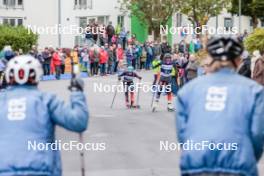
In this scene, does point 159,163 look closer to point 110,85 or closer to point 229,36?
point 229,36

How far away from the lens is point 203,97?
20.6ft

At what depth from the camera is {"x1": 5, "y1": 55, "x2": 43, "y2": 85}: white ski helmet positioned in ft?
21.7

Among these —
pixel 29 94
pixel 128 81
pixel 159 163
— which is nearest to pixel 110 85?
pixel 128 81

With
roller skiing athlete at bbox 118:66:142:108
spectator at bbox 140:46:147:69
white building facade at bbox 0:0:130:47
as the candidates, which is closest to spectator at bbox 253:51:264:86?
roller skiing athlete at bbox 118:66:142:108

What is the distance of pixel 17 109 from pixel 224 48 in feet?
5.34

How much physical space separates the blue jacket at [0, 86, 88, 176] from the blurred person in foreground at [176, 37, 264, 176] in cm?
79

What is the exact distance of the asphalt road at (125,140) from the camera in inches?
548

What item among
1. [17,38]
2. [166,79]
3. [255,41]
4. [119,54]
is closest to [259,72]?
[166,79]

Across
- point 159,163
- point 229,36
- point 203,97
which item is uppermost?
point 229,36

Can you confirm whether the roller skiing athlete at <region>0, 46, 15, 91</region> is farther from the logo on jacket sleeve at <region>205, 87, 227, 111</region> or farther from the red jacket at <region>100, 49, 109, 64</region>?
the red jacket at <region>100, 49, 109, 64</region>

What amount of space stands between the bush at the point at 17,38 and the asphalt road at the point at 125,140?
43.9 feet

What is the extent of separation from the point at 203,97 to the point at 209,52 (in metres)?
0.36

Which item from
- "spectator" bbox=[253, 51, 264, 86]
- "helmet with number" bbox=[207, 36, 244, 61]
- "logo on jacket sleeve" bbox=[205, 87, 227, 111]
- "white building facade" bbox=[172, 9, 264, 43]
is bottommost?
"spectator" bbox=[253, 51, 264, 86]

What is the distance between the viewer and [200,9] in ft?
175
